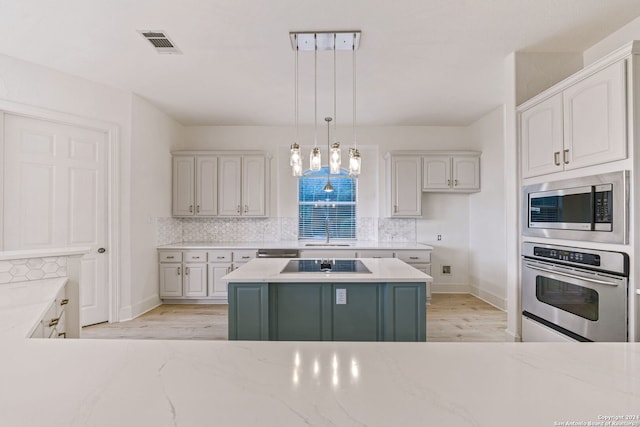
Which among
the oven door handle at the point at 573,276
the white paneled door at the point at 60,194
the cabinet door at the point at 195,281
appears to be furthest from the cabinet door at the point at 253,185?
the oven door handle at the point at 573,276

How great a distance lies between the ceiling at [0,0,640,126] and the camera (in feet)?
7.89

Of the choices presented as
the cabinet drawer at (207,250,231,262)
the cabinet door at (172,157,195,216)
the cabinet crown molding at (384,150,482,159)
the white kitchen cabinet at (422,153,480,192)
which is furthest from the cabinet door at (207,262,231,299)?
the white kitchen cabinet at (422,153,480,192)

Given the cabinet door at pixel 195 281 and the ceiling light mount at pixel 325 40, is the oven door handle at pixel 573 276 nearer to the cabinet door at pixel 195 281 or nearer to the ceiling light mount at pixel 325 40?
the ceiling light mount at pixel 325 40

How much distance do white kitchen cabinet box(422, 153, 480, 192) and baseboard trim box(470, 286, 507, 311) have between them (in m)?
1.54

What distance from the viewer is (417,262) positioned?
15.5 feet

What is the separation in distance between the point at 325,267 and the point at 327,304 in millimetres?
371

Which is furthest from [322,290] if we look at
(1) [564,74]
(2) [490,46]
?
(1) [564,74]

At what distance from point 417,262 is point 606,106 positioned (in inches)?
119

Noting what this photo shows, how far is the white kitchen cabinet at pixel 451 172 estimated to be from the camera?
497 cm

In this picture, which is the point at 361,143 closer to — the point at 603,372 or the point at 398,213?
the point at 398,213

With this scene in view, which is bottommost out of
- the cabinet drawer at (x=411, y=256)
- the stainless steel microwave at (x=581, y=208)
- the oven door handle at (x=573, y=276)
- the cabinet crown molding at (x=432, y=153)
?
the cabinet drawer at (x=411, y=256)

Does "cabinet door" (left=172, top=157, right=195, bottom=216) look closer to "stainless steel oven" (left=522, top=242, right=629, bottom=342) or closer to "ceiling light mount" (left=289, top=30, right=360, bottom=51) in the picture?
"ceiling light mount" (left=289, top=30, right=360, bottom=51)

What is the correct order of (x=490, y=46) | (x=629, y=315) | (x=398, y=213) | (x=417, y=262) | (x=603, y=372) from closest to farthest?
1. (x=603, y=372)
2. (x=629, y=315)
3. (x=490, y=46)
4. (x=417, y=262)
5. (x=398, y=213)

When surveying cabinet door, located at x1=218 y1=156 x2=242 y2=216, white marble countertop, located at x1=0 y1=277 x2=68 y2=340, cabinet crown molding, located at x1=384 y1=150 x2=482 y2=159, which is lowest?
white marble countertop, located at x1=0 y1=277 x2=68 y2=340
